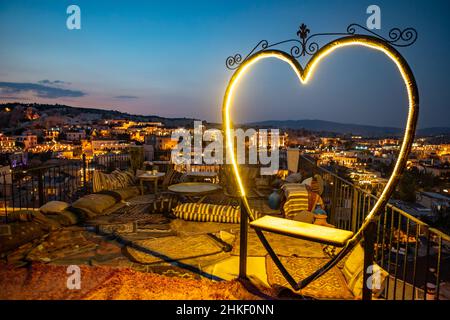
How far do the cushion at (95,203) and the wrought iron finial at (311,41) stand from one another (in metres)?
4.38

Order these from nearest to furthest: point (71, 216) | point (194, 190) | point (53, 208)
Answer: point (71, 216)
point (53, 208)
point (194, 190)

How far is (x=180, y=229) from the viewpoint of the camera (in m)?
4.80

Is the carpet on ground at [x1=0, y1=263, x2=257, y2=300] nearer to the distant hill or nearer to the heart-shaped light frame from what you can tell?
the heart-shaped light frame

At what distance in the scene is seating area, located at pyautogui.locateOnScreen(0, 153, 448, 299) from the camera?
291cm

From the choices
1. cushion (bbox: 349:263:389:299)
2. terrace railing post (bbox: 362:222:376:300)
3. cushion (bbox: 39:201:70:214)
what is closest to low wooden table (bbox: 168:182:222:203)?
cushion (bbox: 39:201:70:214)

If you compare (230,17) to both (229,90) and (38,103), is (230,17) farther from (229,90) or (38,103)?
(38,103)

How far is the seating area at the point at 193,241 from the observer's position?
2.91 m

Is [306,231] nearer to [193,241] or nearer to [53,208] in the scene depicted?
[193,241]

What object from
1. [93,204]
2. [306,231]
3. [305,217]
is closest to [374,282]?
[306,231]

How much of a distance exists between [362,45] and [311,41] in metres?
0.48

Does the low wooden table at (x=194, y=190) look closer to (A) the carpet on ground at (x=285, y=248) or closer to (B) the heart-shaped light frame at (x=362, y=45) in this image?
(A) the carpet on ground at (x=285, y=248)

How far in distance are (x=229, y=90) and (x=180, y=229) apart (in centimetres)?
288

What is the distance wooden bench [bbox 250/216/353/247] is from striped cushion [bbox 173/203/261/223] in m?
2.12

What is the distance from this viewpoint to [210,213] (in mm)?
5156
